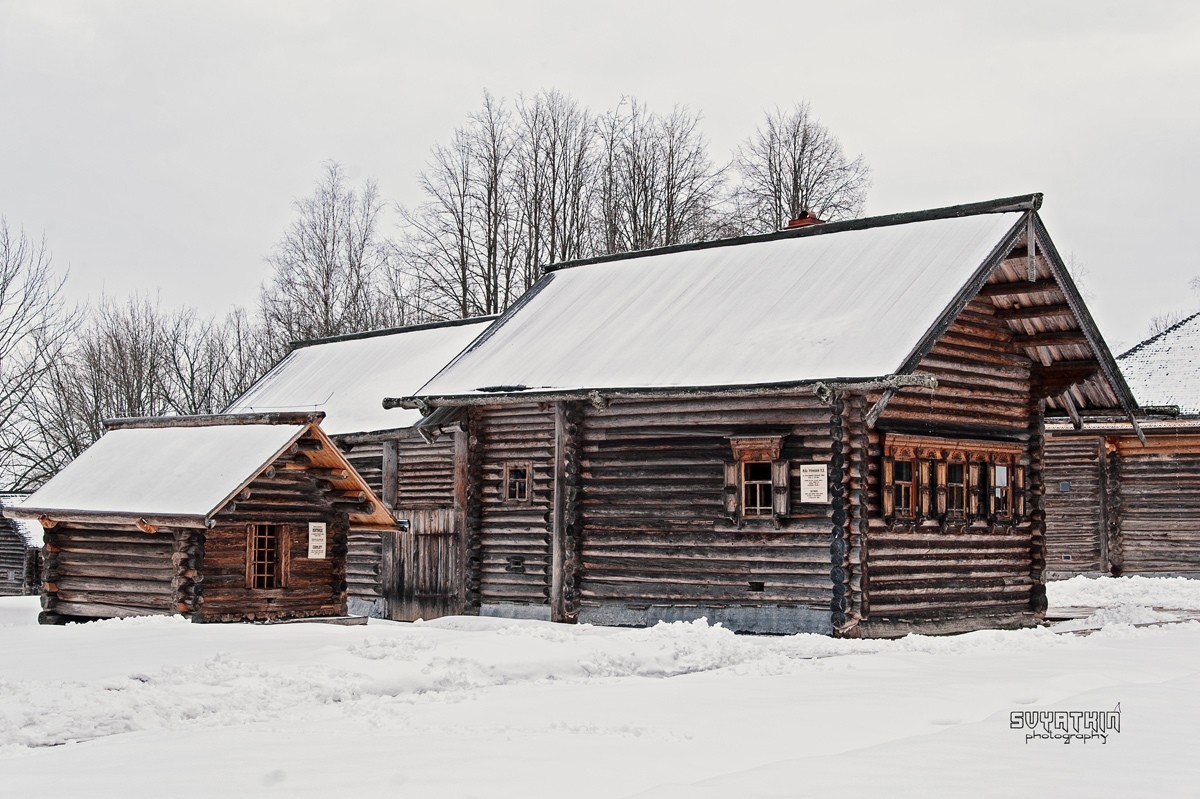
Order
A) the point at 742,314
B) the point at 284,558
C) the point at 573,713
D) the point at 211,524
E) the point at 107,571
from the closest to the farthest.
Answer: the point at 573,713, the point at 211,524, the point at 284,558, the point at 107,571, the point at 742,314

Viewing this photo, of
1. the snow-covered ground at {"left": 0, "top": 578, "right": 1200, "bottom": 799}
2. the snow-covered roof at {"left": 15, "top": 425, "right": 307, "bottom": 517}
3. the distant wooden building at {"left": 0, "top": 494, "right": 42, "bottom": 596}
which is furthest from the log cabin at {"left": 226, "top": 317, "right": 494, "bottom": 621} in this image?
the distant wooden building at {"left": 0, "top": 494, "right": 42, "bottom": 596}

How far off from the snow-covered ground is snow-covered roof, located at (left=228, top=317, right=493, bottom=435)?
11.9 m

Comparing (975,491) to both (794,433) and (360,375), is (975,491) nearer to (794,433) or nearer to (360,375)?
(794,433)

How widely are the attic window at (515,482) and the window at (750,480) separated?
4.82 metres

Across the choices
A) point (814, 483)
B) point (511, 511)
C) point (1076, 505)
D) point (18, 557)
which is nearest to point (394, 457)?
point (511, 511)

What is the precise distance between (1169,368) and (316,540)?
946 inches

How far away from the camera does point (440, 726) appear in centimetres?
1124

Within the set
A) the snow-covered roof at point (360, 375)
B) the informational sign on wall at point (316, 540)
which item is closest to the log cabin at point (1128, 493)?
the snow-covered roof at point (360, 375)

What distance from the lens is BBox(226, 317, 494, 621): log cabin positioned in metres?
26.3

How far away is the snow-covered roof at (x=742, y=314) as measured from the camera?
2048 centimetres

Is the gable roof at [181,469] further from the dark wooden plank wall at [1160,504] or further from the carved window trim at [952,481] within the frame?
the dark wooden plank wall at [1160,504]

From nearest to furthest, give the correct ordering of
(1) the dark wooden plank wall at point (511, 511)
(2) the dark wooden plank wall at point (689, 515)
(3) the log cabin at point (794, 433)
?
(3) the log cabin at point (794, 433) → (2) the dark wooden plank wall at point (689, 515) → (1) the dark wooden plank wall at point (511, 511)

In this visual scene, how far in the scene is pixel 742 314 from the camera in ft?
75.9

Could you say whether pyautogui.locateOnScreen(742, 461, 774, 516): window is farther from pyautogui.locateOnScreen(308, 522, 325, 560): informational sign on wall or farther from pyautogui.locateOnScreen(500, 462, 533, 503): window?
pyautogui.locateOnScreen(308, 522, 325, 560): informational sign on wall
